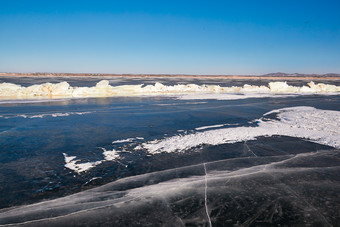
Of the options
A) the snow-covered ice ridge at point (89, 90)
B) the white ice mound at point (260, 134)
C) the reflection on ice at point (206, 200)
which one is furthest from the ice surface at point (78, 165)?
the snow-covered ice ridge at point (89, 90)

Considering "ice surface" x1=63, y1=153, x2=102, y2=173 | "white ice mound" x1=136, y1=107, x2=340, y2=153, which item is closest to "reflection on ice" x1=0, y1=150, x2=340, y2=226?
"ice surface" x1=63, y1=153, x2=102, y2=173

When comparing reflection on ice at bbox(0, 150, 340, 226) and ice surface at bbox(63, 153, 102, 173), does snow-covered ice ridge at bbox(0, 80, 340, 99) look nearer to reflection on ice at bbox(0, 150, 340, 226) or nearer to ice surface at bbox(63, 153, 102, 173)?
ice surface at bbox(63, 153, 102, 173)

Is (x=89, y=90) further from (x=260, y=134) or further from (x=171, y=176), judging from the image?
(x=171, y=176)

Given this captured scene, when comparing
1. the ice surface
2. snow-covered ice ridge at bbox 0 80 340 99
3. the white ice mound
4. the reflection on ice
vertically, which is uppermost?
snow-covered ice ridge at bbox 0 80 340 99

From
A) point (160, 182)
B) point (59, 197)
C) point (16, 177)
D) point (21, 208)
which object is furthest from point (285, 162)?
point (16, 177)

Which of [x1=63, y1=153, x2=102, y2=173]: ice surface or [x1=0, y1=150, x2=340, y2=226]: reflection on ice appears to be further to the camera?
[x1=63, y1=153, x2=102, y2=173]: ice surface
